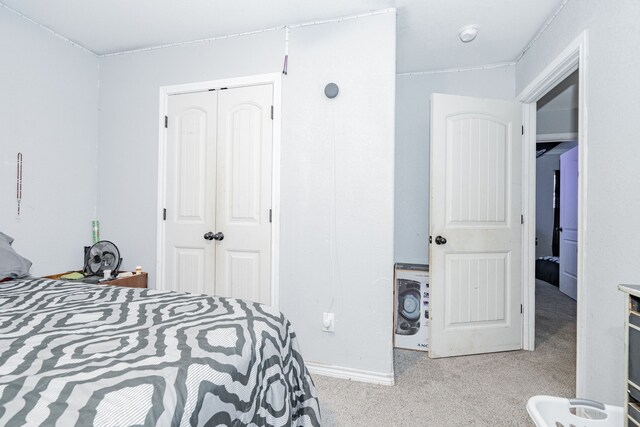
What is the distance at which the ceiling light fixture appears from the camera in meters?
2.36

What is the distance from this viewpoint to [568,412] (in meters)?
1.19

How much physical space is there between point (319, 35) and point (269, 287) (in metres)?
1.88

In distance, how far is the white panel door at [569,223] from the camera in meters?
4.50

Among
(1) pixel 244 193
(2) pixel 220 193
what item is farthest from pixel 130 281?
(1) pixel 244 193

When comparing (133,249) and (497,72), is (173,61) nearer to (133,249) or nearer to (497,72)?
(133,249)

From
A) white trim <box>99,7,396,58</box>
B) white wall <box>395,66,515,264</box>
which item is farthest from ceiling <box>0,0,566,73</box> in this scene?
white wall <box>395,66,515,264</box>

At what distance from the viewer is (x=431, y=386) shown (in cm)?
212

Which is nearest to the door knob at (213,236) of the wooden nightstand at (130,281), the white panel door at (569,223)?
the wooden nightstand at (130,281)

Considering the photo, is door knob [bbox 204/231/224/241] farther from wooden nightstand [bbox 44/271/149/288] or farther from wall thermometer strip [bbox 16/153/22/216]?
wall thermometer strip [bbox 16/153/22/216]

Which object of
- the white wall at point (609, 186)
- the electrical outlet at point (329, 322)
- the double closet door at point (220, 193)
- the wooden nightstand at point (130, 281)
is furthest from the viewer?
the double closet door at point (220, 193)

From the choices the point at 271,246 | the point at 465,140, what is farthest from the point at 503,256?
the point at 271,246

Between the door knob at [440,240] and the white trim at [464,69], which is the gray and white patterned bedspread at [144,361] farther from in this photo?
the white trim at [464,69]

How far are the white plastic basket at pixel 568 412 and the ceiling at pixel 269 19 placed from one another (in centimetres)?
226

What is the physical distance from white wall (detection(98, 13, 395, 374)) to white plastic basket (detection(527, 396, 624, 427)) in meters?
1.04
